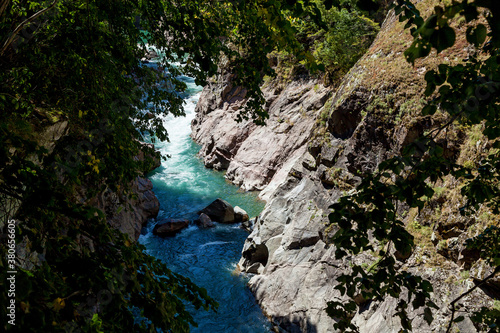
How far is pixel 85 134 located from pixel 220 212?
10070 millimetres

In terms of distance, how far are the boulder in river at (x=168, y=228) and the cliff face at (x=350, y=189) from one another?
3.72m

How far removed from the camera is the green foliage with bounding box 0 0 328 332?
1798 mm

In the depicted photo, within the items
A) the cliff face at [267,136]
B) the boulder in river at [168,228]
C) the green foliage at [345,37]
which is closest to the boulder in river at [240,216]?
the boulder in river at [168,228]

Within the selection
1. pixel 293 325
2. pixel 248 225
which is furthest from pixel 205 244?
pixel 293 325

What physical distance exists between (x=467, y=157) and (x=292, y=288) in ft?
16.4

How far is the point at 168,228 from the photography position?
12805 millimetres

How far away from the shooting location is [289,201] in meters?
10.2

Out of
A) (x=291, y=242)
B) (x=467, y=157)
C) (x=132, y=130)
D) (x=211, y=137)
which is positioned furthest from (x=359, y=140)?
(x=211, y=137)

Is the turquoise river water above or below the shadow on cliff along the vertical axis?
below

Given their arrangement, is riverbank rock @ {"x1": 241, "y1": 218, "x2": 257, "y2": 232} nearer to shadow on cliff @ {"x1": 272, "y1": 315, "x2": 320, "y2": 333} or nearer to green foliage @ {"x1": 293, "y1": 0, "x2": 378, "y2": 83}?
shadow on cliff @ {"x1": 272, "y1": 315, "x2": 320, "y2": 333}

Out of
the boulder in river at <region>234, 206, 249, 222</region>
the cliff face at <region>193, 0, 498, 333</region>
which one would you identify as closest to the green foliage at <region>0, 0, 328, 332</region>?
the cliff face at <region>193, 0, 498, 333</region>

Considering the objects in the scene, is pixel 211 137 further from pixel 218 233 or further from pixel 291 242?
pixel 291 242

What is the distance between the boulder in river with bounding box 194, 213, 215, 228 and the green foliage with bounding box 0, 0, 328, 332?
7.73 metres

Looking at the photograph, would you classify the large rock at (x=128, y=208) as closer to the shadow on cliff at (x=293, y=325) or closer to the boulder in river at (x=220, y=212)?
the boulder in river at (x=220, y=212)
